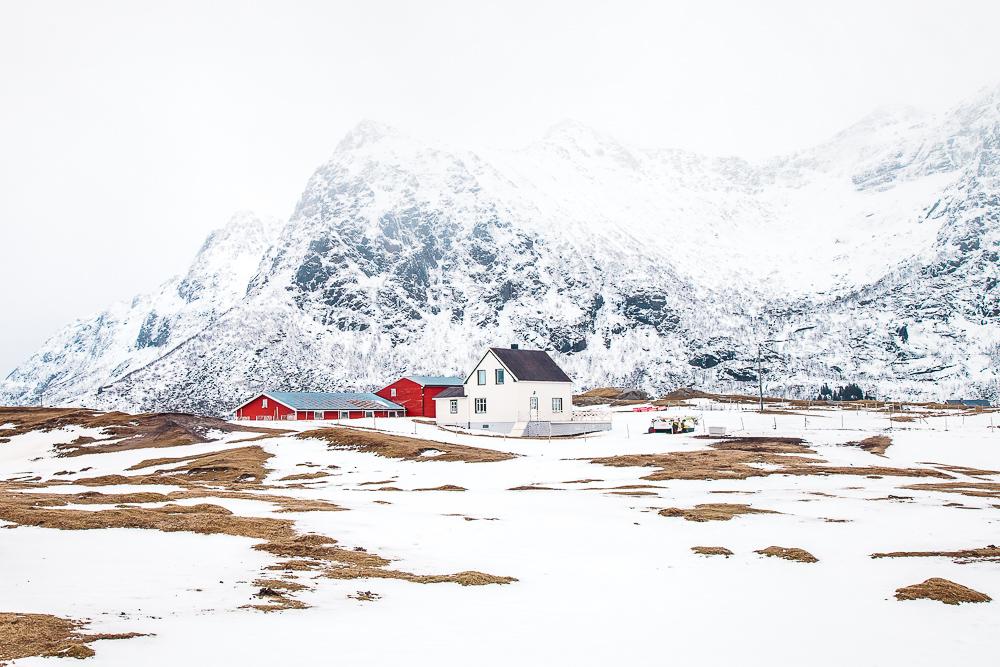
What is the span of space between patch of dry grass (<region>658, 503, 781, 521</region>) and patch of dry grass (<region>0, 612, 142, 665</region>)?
2199cm

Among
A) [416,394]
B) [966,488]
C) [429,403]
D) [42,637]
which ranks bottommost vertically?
[966,488]

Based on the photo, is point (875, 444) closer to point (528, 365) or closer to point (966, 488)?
point (966, 488)

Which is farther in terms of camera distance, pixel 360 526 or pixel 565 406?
pixel 565 406

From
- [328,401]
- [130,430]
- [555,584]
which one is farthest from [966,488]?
[328,401]

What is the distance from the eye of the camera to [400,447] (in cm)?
6206

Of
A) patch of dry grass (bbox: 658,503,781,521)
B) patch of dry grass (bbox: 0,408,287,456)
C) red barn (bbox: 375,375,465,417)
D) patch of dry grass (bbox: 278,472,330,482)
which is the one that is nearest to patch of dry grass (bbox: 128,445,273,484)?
patch of dry grass (bbox: 278,472,330,482)

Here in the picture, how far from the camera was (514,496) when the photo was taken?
119 ft

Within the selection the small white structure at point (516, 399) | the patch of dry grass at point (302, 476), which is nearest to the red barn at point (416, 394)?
the small white structure at point (516, 399)

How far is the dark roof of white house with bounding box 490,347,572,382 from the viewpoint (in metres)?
91.6

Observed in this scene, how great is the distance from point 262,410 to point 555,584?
101 meters

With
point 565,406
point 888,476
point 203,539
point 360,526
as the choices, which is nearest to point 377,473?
point 360,526

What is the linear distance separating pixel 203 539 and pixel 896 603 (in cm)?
1816

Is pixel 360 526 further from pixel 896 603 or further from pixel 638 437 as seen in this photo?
pixel 638 437

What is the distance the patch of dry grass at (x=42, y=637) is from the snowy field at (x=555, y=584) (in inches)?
12.8
